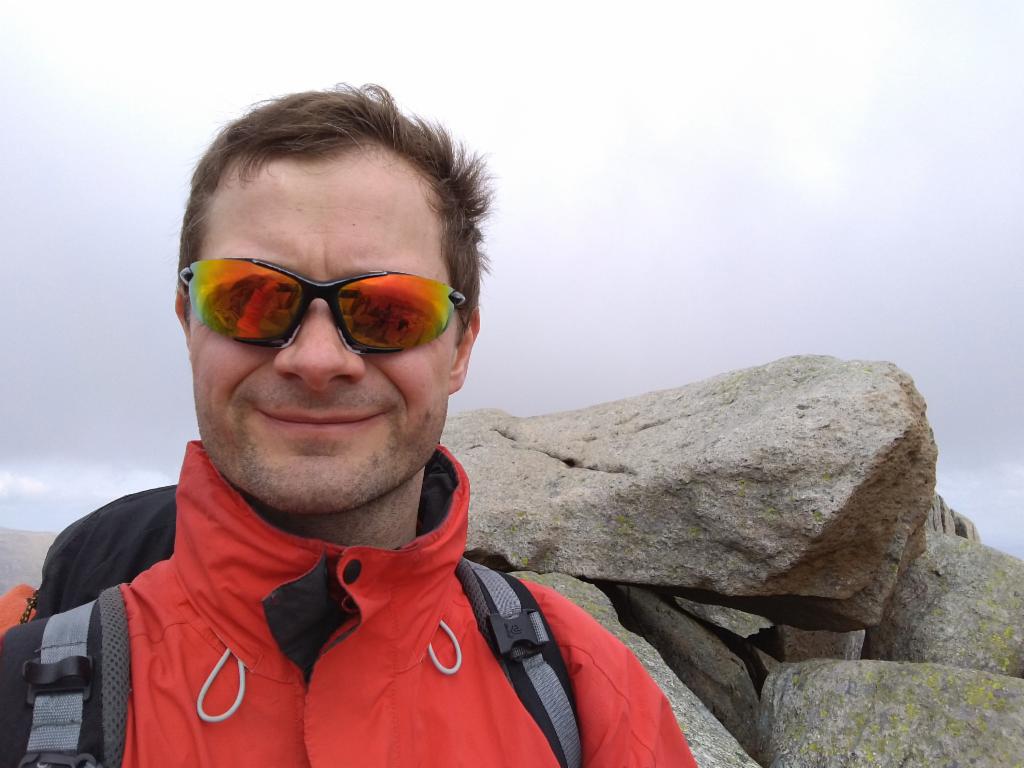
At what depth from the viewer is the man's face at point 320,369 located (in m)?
2.89

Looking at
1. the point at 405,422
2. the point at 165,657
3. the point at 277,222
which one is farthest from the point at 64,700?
the point at 277,222

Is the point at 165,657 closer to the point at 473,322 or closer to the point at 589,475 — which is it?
the point at 473,322

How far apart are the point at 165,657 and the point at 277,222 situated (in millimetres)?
1749

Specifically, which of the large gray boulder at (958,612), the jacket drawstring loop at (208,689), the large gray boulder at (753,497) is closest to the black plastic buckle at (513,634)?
the jacket drawstring loop at (208,689)

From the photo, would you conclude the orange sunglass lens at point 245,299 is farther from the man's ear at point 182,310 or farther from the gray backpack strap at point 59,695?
the gray backpack strap at point 59,695

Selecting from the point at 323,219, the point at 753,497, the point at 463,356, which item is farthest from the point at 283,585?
the point at 753,497

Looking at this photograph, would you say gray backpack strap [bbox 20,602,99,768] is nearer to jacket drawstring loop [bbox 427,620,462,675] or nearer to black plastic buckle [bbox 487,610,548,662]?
jacket drawstring loop [bbox 427,620,462,675]

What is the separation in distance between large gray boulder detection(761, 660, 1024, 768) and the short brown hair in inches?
212

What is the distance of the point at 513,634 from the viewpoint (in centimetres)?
325

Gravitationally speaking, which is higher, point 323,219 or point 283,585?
point 323,219

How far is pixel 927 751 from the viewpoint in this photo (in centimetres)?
613

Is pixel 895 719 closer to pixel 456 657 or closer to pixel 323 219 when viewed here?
pixel 456 657

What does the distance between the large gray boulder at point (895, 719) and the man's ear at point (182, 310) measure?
20.7 feet

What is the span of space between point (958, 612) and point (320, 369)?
842cm
